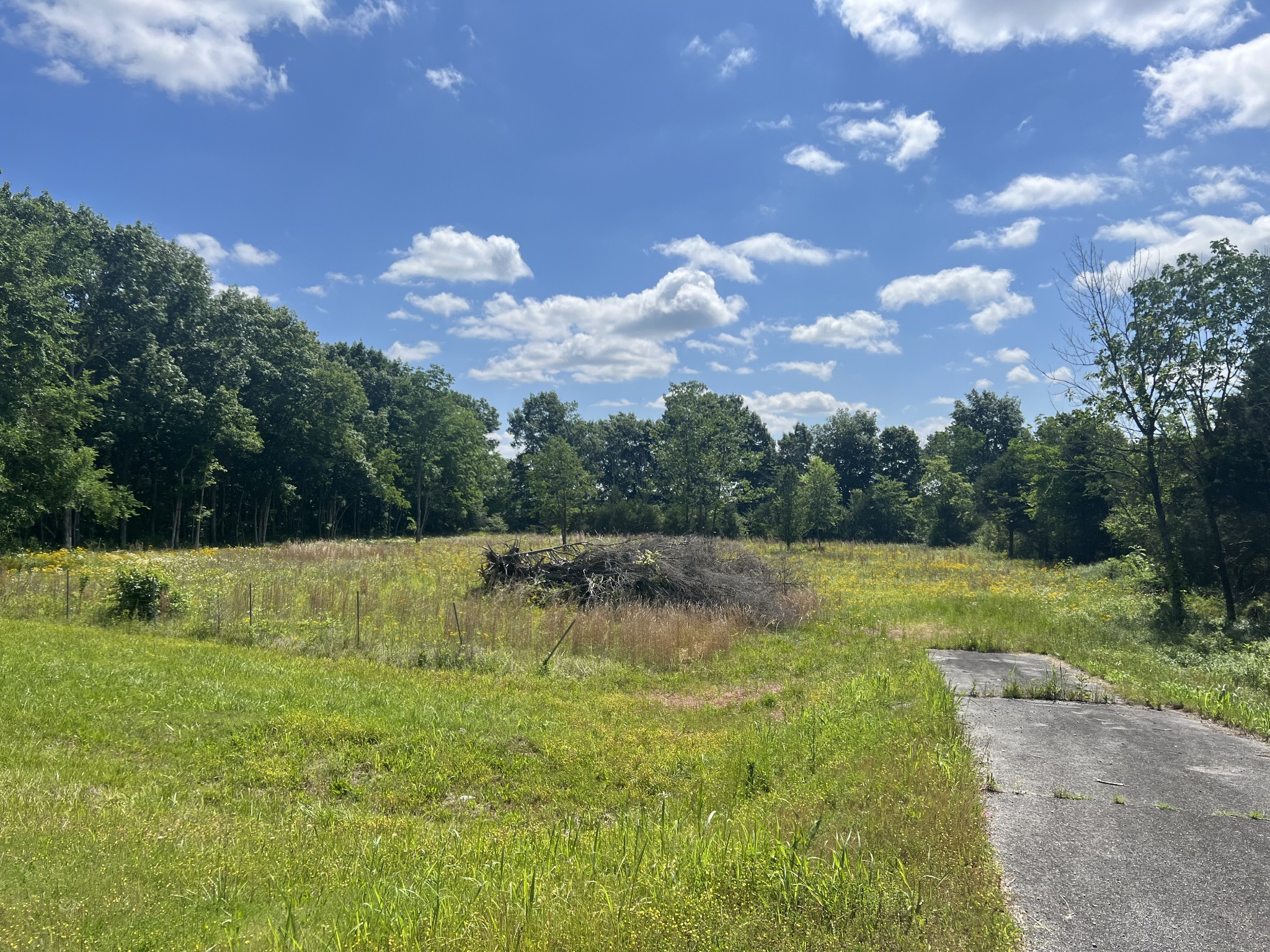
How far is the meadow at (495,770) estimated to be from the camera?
3.59 meters

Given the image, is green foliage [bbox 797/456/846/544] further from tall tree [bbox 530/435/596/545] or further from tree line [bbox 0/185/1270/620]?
tall tree [bbox 530/435/596/545]

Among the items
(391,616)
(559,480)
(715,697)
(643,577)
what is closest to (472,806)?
(715,697)

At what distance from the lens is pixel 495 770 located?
→ 23.9ft

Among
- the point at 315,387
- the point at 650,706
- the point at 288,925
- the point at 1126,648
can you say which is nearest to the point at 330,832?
the point at 288,925

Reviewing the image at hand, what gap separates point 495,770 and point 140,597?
1099cm

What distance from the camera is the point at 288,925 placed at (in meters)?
3.38

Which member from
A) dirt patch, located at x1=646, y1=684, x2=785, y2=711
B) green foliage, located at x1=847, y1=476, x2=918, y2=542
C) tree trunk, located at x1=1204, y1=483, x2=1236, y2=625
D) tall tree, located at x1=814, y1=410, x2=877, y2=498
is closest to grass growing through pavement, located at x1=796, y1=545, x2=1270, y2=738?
tree trunk, located at x1=1204, y1=483, x2=1236, y2=625

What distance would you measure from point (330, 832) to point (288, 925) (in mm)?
2149

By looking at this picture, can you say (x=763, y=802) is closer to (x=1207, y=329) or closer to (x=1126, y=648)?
(x=1126, y=648)

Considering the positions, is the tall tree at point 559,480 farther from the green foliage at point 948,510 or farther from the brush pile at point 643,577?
the green foliage at point 948,510

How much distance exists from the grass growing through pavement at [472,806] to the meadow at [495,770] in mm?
29

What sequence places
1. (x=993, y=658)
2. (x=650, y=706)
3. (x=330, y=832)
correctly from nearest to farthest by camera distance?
(x=330, y=832) < (x=650, y=706) < (x=993, y=658)

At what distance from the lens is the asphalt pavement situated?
374 centimetres

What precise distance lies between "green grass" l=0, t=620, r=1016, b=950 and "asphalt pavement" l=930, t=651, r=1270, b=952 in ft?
1.09
